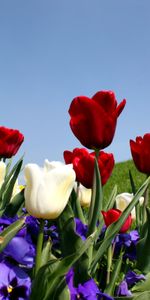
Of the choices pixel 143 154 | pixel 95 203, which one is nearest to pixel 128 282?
pixel 95 203

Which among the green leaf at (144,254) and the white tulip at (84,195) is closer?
the green leaf at (144,254)

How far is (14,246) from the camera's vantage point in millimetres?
1467

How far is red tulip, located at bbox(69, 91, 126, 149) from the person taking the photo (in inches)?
65.4

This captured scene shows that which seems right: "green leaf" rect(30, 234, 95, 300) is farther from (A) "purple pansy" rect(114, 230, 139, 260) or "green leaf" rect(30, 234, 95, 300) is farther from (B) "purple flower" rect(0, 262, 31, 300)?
(A) "purple pansy" rect(114, 230, 139, 260)

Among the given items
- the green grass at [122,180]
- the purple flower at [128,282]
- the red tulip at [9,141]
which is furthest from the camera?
the green grass at [122,180]

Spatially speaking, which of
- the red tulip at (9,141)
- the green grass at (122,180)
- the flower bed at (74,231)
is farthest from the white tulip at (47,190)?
the green grass at (122,180)

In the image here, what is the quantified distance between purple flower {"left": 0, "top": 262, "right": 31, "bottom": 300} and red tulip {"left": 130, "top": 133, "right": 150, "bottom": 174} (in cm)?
85

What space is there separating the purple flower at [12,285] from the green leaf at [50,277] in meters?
0.07

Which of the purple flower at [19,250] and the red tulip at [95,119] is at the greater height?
the red tulip at [95,119]

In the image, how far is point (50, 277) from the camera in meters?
1.31

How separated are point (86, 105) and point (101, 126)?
0.32ft

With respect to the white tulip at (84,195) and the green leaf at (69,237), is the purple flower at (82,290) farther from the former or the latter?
the white tulip at (84,195)

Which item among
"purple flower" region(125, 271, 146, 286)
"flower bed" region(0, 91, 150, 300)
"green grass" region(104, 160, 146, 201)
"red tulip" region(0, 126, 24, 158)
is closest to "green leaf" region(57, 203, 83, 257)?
"flower bed" region(0, 91, 150, 300)

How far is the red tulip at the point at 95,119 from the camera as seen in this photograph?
1.66 metres
